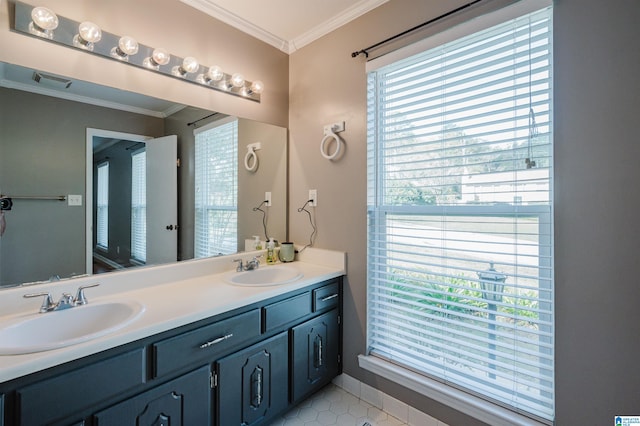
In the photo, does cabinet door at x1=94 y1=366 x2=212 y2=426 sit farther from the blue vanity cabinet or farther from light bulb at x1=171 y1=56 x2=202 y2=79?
light bulb at x1=171 y1=56 x2=202 y2=79

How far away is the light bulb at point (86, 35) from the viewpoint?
1.37 metres

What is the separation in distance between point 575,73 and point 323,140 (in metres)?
1.33

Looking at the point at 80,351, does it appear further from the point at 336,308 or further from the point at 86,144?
the point at 336,308

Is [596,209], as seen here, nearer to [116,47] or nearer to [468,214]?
[468,214]

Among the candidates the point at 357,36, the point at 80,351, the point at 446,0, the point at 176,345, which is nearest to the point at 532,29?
the point at 446,0

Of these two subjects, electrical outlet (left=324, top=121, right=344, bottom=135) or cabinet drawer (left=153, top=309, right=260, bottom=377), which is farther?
electrical outlet (left=324, top=121, right=344, bottom=135)

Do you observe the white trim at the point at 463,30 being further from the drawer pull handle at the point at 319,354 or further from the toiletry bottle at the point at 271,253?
the drawer pull handle at the point at 319,354

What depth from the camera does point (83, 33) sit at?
137 cm

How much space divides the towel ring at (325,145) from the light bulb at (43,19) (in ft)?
4.75

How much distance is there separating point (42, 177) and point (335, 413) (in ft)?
6.42

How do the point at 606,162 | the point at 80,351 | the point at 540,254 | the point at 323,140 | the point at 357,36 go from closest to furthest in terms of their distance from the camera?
the point at 80,351 → the point at 606,162 → the point at 540,254 → the point at 357,36 → the point at 323,140

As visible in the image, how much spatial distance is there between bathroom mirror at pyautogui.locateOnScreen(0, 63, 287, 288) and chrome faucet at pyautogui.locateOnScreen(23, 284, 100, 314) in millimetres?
150

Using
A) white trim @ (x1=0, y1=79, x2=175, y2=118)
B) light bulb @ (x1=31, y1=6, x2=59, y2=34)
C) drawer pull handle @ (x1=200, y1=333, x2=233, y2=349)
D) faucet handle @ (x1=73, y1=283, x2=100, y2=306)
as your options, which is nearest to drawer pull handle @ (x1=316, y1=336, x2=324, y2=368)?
drawer pull handle @ (x1=200, y1=333, x2=233, y2=349)

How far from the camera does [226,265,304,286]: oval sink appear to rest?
6.07 feet
